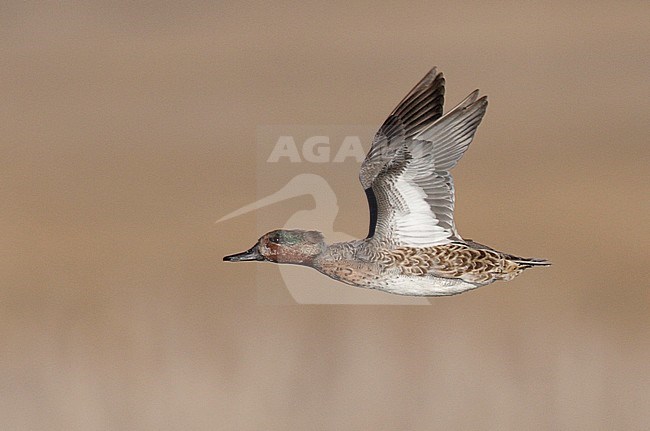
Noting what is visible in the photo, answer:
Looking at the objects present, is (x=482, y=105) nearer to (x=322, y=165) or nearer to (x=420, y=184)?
(x=420, y=184)

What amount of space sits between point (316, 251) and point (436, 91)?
16cm

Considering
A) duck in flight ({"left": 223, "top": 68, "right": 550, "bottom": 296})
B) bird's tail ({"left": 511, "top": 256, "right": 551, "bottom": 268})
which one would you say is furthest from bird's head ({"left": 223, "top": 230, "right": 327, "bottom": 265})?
bird's tail ({"left": 511, "top": 256, "right": 551, "bottom": 268})

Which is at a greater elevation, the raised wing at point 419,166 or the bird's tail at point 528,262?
the raised wing at point 419,166

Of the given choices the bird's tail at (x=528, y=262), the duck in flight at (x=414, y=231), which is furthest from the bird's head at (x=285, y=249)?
the bird's tail at (x=528, y=262)

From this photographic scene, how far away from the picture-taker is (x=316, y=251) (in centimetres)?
75

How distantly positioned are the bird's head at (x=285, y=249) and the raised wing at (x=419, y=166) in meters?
0.05

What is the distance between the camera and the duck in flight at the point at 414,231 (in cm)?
73

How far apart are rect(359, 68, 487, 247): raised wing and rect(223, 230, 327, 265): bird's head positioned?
0.05 m

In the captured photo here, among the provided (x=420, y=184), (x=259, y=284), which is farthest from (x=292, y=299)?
(x=420, y=184)

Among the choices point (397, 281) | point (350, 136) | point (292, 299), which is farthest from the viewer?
point (350, 136)

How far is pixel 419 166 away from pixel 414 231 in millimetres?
59

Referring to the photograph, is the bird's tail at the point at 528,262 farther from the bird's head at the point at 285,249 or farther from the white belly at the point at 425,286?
the bird's head at the point at 285,249

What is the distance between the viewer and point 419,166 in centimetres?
79

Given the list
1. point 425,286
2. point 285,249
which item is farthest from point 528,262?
point 285,249
